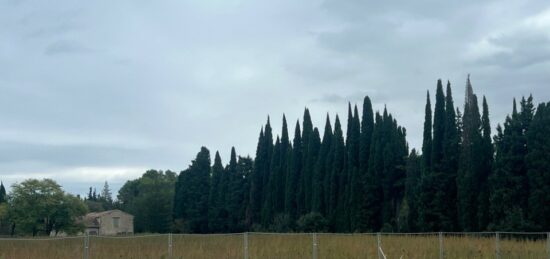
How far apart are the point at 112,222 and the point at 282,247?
76215 millimetres

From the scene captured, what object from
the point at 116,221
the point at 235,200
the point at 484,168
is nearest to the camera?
the point at 484,168

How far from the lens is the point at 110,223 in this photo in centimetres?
9794

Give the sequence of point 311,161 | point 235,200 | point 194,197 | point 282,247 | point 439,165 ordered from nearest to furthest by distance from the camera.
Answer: point 282,247 → point 439,165 → point 311,161 → point 235,200 → point 194,197

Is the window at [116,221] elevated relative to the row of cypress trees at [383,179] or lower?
lower

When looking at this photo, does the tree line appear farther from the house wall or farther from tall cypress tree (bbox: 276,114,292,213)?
the house wall

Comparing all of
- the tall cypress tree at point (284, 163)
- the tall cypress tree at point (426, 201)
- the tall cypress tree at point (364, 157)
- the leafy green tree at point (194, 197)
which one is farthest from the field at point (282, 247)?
the leafy green tree at point (194, 197)

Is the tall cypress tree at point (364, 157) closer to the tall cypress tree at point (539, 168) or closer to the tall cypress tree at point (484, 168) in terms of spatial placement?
the tall cypress tree at point (484, 168)

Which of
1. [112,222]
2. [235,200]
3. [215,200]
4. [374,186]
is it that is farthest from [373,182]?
[112,222]

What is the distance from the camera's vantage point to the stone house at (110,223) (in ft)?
316

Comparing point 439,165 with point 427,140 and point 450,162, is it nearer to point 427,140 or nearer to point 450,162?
point 450,162

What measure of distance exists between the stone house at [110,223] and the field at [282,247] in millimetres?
70023

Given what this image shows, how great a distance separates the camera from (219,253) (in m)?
23.8

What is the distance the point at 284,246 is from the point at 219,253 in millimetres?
3561

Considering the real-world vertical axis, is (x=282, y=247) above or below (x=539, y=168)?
below
